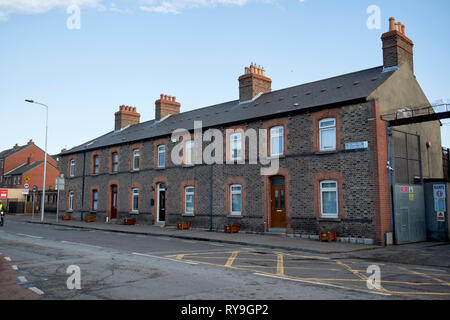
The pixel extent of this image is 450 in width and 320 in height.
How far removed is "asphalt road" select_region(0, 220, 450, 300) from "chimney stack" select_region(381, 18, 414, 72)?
454 inches

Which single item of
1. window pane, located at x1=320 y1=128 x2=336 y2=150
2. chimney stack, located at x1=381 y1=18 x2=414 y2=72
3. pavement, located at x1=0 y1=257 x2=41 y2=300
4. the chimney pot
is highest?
the chimney pot

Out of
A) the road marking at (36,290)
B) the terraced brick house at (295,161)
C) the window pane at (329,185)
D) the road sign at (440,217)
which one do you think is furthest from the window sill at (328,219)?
the road marking at (36,290)

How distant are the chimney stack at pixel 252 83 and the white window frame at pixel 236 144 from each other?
15.4ft

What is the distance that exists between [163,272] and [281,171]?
11.7 m

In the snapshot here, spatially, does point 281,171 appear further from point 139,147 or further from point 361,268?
point 139,147

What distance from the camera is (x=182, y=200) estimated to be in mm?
24828

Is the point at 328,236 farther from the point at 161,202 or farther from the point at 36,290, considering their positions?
the point at 161,202

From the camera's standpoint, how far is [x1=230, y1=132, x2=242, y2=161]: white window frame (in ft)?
71.5

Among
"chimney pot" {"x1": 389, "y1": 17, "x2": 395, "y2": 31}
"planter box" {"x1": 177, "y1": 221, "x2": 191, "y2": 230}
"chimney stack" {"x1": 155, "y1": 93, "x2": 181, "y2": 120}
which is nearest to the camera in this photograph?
"chimney pot" {"x1": 389, "y1": 17, "x2": 395, "y2": 31}

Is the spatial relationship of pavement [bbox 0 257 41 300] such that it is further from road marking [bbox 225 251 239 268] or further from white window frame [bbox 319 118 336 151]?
white window frame [bbox 319 118 336 151]

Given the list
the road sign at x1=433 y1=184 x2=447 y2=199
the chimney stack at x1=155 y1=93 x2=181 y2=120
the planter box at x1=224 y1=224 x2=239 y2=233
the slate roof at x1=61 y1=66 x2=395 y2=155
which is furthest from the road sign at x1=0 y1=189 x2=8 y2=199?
the road sign at x1=433 y1=184 x2=447 y2=199

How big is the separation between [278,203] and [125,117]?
22.4 meters

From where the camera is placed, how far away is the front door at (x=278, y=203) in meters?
19.6

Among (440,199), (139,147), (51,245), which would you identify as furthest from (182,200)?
(440,199)
